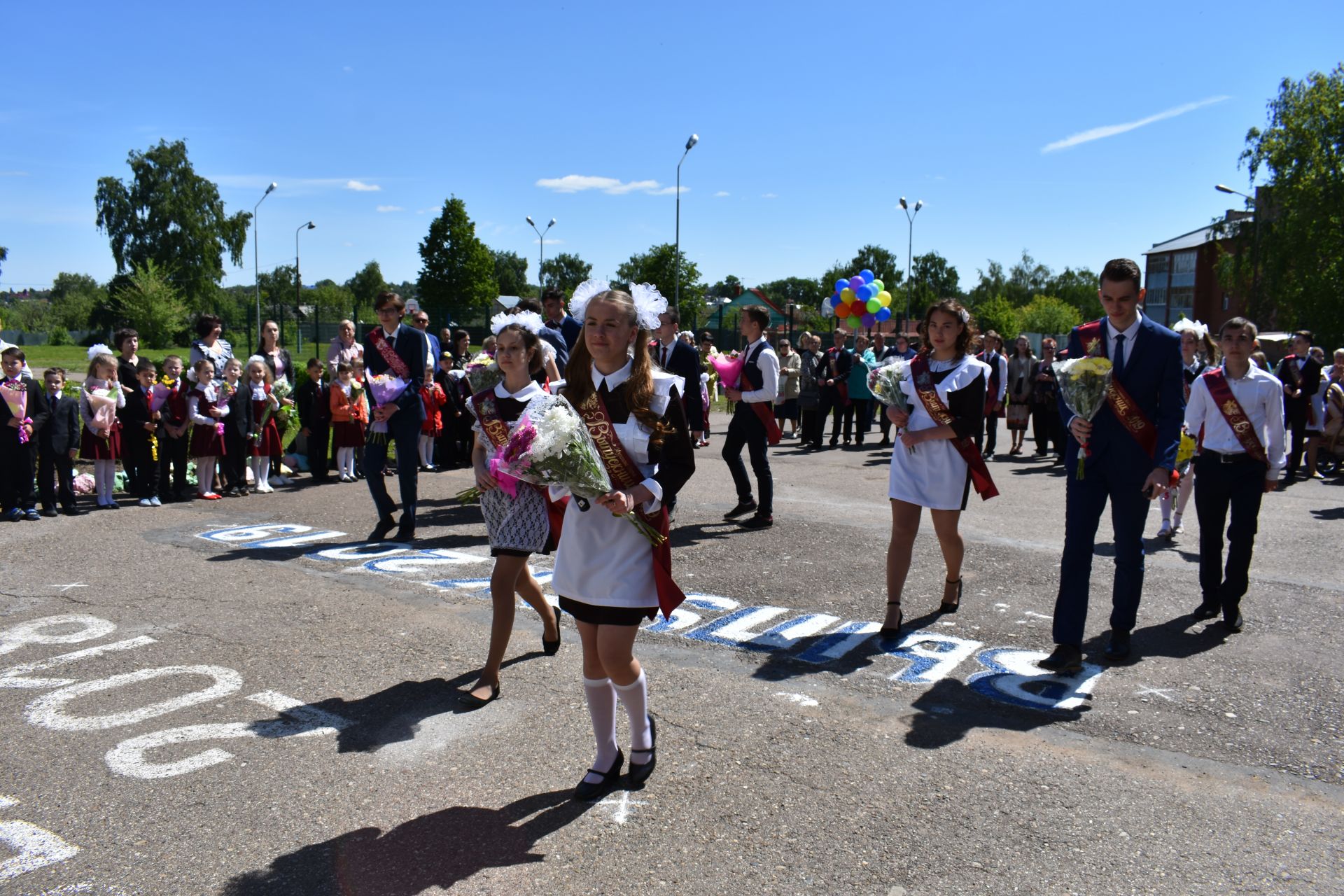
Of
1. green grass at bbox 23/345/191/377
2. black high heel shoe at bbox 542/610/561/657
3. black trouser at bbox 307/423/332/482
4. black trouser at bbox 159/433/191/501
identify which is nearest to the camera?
black high heel shoe at bbox 542/610/561/657

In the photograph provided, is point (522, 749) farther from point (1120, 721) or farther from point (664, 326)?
point (664, 326)

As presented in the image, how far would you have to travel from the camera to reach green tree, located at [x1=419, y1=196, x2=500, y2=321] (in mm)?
61562

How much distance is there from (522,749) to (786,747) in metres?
1.14

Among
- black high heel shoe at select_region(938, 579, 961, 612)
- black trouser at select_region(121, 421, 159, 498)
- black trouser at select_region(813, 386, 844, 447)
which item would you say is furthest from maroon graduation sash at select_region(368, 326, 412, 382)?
black trouser at select_region(813, 386, 844, 447)

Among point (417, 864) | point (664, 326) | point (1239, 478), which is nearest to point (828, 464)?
point (664, 326)

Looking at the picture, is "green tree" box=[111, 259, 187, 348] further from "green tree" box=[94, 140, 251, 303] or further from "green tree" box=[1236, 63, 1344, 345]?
"green tree" box=[1236, 63, 1344, 345]

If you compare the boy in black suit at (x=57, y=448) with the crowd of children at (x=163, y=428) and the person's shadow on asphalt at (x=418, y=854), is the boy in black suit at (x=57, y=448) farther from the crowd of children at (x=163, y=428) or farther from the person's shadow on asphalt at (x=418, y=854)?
the person's shadow on asphalt at (x=418, y=854)

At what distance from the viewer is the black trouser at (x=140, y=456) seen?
33.9 feet

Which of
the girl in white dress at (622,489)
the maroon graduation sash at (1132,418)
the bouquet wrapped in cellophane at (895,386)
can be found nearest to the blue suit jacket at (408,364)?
the bouquet wrapped in cellophane at (895,386)

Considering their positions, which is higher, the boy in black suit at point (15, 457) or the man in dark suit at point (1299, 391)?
the man in dark suit at point (1299, 391)

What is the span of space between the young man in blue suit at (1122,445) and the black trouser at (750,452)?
4.17 m

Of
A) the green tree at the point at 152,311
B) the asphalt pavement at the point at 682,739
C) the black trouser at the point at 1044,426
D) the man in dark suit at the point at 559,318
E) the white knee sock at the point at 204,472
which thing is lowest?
the asphalt pavement at the point at 682,739

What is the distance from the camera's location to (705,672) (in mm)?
5180

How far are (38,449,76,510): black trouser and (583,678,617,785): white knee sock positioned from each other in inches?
319
